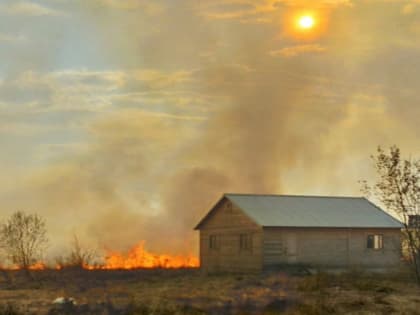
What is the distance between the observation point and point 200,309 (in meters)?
25.9

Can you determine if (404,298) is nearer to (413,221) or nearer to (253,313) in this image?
(413,221)

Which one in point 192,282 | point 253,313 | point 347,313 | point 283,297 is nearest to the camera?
point 253,313

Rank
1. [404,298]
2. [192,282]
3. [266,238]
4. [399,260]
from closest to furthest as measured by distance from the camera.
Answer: [404,298]
[192,282]
[266,238]
[399,260]

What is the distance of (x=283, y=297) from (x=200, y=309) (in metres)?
4.43

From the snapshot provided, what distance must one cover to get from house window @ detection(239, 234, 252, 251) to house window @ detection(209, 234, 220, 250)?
3.41 meters

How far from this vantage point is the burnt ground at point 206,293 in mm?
26156

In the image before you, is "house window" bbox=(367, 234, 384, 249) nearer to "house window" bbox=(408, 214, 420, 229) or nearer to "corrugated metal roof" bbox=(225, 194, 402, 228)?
"corrugated metal roof" bbox=(225, 194, 402, 228)

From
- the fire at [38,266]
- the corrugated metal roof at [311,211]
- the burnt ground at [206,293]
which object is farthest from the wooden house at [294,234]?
the fire at [38,266]

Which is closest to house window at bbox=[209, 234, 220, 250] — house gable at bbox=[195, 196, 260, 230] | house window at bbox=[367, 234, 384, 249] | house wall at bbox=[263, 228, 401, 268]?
house gable at bbox=[195, 196, 260, 230]

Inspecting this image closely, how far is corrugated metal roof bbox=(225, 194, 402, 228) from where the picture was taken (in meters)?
50.7

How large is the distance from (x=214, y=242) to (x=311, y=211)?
7.46 meters

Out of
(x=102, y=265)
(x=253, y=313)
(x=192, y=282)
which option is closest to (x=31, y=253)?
(x=102, y=265)

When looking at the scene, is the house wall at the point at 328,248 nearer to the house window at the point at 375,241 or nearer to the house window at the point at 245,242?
the house window at the point at 375,241

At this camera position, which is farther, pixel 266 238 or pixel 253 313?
pixel 266 238
